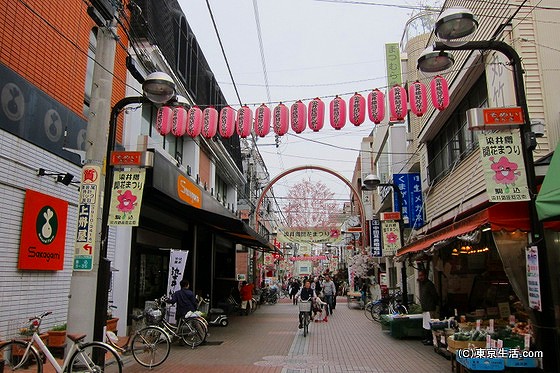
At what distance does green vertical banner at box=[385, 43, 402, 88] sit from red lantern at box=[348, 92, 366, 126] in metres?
11.0

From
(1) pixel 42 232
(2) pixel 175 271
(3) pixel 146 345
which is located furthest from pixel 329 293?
(1) pixel 42 232

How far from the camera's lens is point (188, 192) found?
1541 cm

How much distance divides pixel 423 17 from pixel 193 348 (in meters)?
16.0

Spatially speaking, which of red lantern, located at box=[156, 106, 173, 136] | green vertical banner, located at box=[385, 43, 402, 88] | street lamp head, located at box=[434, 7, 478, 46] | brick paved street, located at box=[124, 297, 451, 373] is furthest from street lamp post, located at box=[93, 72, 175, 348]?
green vertical banner, located at box=[385, 43, 402, 88]

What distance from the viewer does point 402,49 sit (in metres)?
23.1

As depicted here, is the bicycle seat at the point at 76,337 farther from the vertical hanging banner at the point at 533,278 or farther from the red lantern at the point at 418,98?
the red lantern at the point at 418,98

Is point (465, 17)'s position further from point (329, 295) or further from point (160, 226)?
point (329, 295)

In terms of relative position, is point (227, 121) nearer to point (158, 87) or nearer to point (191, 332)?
point (158, 87)

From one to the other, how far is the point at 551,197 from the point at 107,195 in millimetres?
7219

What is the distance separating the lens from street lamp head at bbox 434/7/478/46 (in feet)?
23.2

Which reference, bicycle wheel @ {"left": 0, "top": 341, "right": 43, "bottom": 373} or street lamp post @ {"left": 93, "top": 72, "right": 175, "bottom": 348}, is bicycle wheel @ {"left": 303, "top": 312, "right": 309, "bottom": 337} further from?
bicycle wheel @ {"left": 0, "top": 341, "right": 43, "bottom": 373}

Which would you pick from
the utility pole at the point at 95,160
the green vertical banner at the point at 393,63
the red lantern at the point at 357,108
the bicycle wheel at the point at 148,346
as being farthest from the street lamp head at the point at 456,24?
the green vertical banner at the point at 393,63

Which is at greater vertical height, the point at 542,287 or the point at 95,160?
the point at 95,160

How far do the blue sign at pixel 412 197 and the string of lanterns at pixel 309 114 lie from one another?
7481 millimetres
